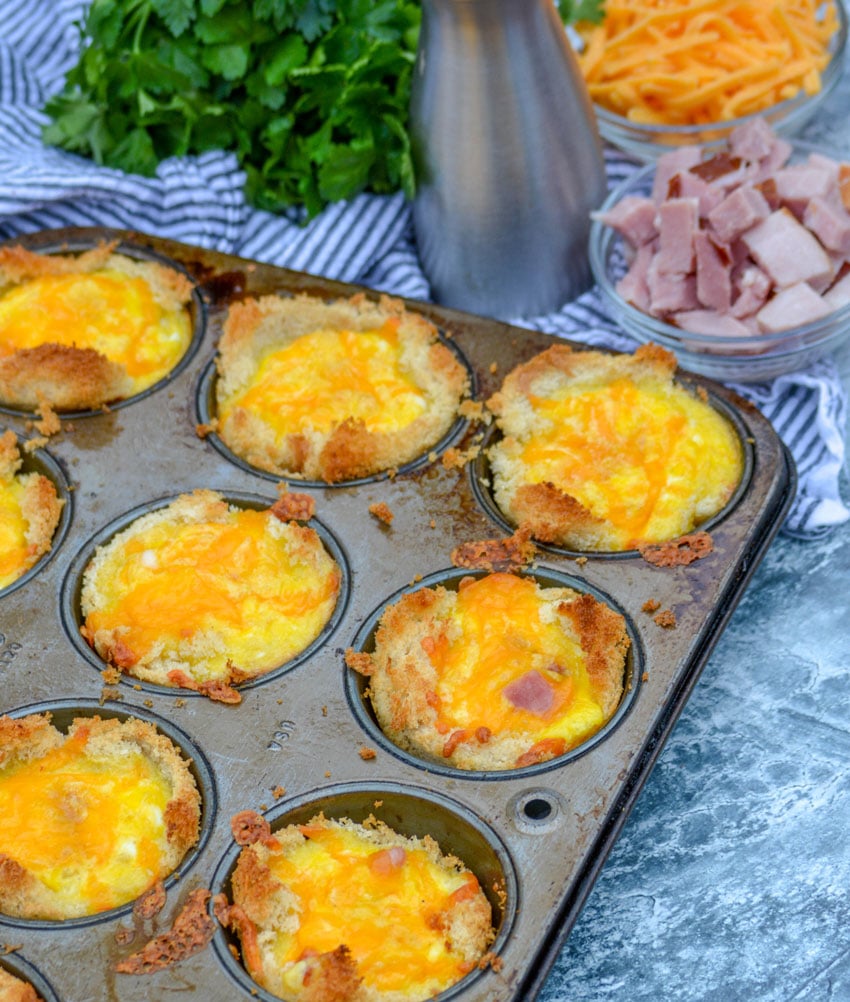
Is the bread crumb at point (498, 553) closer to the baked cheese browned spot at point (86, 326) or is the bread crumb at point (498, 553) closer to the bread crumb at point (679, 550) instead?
the bread crumb at point (679, 550)

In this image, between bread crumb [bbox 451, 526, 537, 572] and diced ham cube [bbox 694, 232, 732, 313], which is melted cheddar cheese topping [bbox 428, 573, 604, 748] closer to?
bread crumb [bbox 451, 526, 537, 572]

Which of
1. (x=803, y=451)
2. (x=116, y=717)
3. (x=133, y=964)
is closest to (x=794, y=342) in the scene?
(x=803, y=451)

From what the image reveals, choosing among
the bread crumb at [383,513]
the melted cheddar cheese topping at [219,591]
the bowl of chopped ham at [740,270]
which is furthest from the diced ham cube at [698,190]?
the melted cheddar cheese topping at [219,591]

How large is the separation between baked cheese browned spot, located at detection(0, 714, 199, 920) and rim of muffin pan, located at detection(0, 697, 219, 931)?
24mm

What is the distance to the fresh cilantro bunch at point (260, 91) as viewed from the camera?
4492mm

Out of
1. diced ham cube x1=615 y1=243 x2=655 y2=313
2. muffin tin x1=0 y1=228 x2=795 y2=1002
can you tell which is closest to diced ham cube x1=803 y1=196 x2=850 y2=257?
diced ham cube x1=615 y1=243 x2=655 y2=313

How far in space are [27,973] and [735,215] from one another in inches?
118

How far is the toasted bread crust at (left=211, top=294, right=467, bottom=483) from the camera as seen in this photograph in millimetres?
3736

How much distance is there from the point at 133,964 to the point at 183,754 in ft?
1.83

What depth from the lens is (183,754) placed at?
309 cm

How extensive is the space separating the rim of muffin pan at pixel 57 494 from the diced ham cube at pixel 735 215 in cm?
221

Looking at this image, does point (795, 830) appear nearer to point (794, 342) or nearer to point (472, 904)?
point (472, 904)

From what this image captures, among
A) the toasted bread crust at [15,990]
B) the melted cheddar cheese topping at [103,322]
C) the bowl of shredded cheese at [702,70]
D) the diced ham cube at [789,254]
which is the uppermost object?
the bowl of shredded cheese at [702,70]

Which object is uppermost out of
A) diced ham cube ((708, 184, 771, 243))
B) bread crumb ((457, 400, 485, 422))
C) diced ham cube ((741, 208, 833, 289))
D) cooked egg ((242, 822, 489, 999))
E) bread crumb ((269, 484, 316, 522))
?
diced ham cube ((708, 184, 771, 243))
